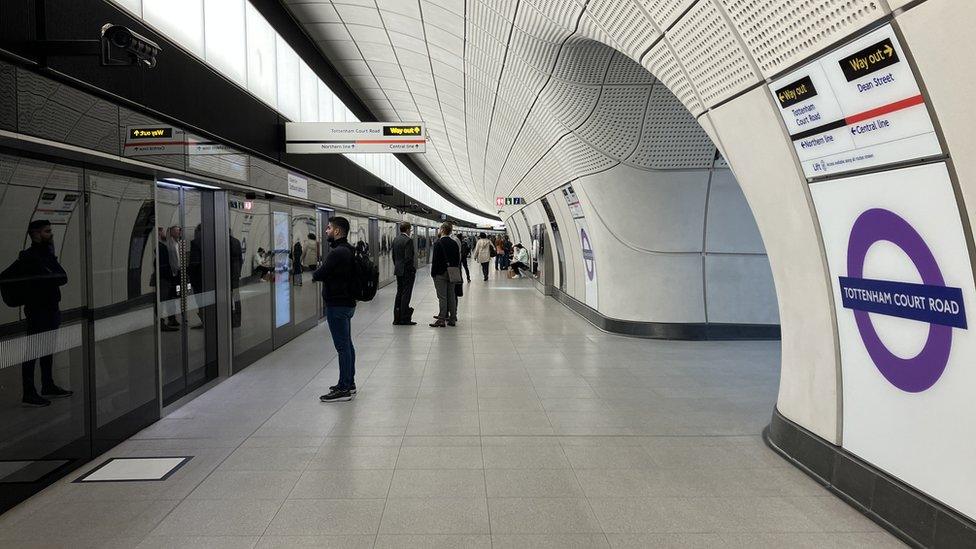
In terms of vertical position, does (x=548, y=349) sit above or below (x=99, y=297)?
below

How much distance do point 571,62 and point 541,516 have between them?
19.9 feet

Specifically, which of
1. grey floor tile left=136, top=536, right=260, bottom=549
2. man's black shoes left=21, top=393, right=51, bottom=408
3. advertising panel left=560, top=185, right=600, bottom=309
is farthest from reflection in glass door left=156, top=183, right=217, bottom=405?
advertising panel left=560, top=185, right=600, bottom=309

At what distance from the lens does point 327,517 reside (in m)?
3.67

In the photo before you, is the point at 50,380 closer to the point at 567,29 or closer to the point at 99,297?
the point at 99,297

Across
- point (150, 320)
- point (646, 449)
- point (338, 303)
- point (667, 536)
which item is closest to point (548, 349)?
point (338, 303)

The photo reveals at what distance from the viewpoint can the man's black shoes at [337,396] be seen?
633 cm

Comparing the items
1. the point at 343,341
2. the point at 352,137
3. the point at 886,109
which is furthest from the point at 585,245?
the point at 886,109

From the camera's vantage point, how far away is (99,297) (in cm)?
481

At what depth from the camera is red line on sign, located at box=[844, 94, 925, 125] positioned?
2.98 m

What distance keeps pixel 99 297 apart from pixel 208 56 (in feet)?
11.5

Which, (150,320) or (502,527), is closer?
(502,527)

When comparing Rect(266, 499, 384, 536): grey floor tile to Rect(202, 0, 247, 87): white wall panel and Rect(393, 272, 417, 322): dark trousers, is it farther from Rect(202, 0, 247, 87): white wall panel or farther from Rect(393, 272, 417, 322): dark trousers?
Rect(393, 272, 417, 322): dark trousers

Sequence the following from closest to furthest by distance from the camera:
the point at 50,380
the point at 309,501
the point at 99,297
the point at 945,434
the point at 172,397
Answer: the point at 945,434 → the point at 309,501 → the point at 50,380 → the point at 99,297 → the point at 172,397

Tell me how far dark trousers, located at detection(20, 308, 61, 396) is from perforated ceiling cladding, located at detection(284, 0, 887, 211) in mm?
4581
